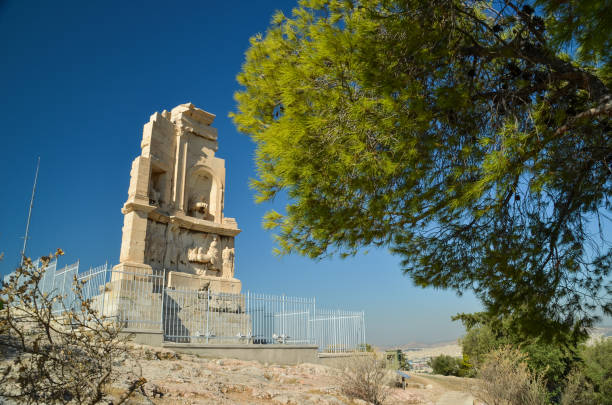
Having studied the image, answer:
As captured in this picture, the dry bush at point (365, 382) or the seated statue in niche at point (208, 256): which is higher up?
the seated statue in niche at point (208, 256)

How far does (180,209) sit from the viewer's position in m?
15.5

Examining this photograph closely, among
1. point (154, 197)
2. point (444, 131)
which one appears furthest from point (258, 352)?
point (444, 131)

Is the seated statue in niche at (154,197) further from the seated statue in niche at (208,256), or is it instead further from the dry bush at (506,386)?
the dry bush at (506,386)

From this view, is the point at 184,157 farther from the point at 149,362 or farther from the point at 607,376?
the point at 607,376

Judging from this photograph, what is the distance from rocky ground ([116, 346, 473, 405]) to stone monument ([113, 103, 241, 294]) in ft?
15.8

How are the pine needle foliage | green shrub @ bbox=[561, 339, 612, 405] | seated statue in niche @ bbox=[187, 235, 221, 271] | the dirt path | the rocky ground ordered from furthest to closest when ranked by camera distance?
green shrub @ bbox=[561, 339, 612, 405], seated statue in niche @ bbox=[187, 235, 221, 271], the dirt path, the rocky ground, the pine needle foliage

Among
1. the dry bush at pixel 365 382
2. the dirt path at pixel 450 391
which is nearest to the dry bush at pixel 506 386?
the dirt path at pixel 450 391

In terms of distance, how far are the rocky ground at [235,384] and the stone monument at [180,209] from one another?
4.81 meters

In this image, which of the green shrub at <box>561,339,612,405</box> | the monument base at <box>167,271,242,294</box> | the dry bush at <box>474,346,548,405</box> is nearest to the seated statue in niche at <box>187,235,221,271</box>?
the monument base at <box>167,271,242,294</box>

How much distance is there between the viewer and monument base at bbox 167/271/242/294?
14.0 meters

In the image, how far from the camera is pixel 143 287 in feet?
37.3

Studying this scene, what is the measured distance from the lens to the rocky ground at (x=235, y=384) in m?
6.29

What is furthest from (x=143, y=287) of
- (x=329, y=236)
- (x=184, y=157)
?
(x=329, y=236)

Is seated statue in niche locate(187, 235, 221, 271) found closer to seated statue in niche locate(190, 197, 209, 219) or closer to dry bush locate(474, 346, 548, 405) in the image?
seated statue in niche locate(190, 197, 209, 219)
